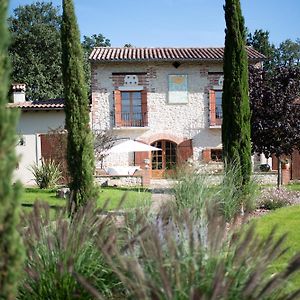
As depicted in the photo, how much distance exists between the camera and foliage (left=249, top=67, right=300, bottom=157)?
44.0ft

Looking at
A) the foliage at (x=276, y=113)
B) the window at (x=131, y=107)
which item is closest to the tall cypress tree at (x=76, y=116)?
the foliage at (x=276, y=113)

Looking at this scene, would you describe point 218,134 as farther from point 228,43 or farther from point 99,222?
point 99,222

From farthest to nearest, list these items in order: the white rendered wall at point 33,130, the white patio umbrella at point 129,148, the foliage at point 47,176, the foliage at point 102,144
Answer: the white rendered wall at point 33,130 < the foliage at point 102,144 < the white patio umbrella at point 129,148 < the foliage at point 47,176

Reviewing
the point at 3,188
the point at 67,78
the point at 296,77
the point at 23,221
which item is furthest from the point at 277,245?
the point at 296,77

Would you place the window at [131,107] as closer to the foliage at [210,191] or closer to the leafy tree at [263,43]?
the foliage at [210,191]

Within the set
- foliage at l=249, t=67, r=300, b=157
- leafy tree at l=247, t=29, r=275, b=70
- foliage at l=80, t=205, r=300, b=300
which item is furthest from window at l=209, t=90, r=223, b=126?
leafy tree at l=247, t=29, r=275, b=70

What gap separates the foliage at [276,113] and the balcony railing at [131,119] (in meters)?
6.86

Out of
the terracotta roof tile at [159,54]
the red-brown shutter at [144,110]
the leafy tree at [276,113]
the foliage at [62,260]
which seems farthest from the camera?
the red-brown shutter at [144,110]

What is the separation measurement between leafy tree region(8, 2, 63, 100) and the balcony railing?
1349cm

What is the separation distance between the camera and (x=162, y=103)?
66.0ft

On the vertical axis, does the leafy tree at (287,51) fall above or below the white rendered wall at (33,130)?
above

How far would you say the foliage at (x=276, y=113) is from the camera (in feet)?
44.0

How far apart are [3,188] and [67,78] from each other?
800 centimetres

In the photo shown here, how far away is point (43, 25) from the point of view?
33906mm
